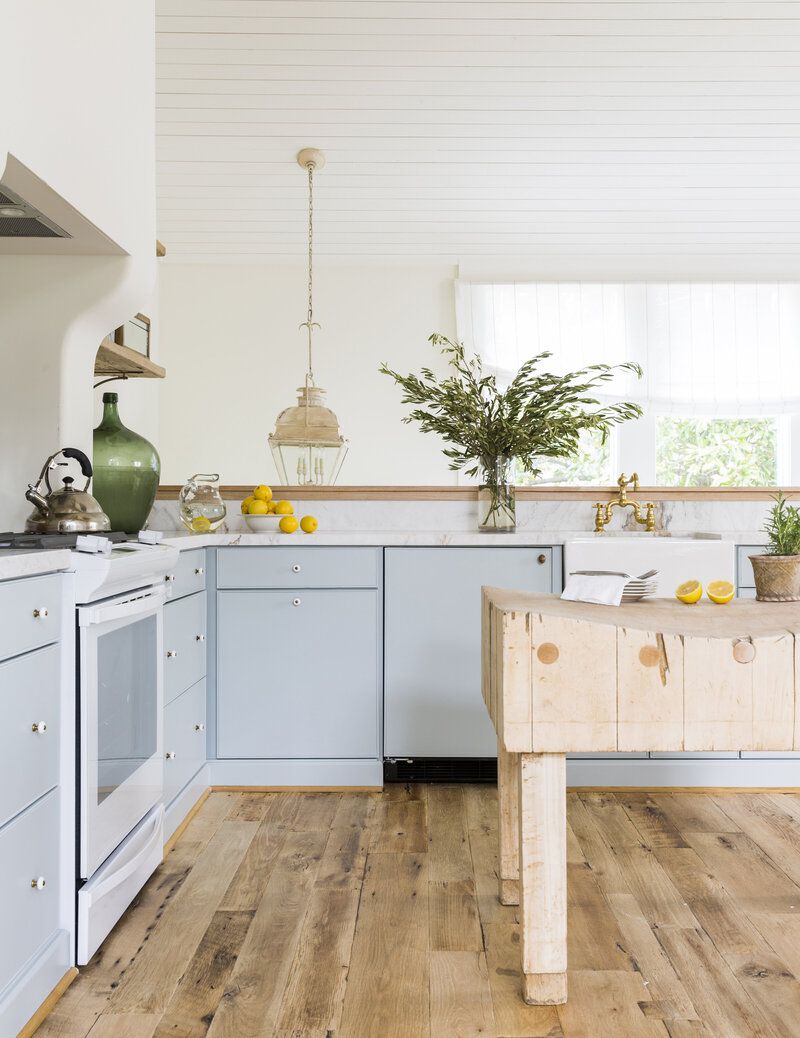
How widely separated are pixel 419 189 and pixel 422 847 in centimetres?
376

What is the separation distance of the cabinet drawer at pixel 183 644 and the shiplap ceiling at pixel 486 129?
8.57 feet

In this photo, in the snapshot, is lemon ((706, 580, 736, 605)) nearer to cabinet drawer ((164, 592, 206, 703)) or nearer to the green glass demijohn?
cabinet drawer ((164, 592, 206, 703))

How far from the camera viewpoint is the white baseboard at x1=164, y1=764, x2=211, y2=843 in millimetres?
2350

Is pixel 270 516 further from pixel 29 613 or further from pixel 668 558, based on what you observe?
pixel 29 613

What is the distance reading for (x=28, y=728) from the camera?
1.48 m

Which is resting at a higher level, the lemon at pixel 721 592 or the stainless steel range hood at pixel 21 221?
the stainless steel range hood at pixel 21 221

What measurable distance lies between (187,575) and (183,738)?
50cm

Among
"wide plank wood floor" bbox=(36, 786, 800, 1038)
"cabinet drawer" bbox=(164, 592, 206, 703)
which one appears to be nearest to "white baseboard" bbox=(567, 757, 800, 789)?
"wide plank wood floor" bbox=(36, 786, 800, 1038)

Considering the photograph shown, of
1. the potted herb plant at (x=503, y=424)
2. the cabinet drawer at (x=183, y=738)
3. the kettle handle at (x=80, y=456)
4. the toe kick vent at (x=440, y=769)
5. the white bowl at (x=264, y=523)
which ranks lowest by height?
the toe kick vent at (x=440, y=769)

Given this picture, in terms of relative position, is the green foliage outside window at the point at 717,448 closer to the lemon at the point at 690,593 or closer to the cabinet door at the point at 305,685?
the cabinet door at the point at 305,685

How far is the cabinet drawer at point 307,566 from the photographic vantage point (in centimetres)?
286

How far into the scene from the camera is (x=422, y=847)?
2336 mm

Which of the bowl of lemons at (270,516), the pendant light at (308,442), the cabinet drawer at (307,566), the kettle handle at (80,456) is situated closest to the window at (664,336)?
the pendant light at (308,442)

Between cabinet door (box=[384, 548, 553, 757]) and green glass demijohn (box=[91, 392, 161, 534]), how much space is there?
836 mm
